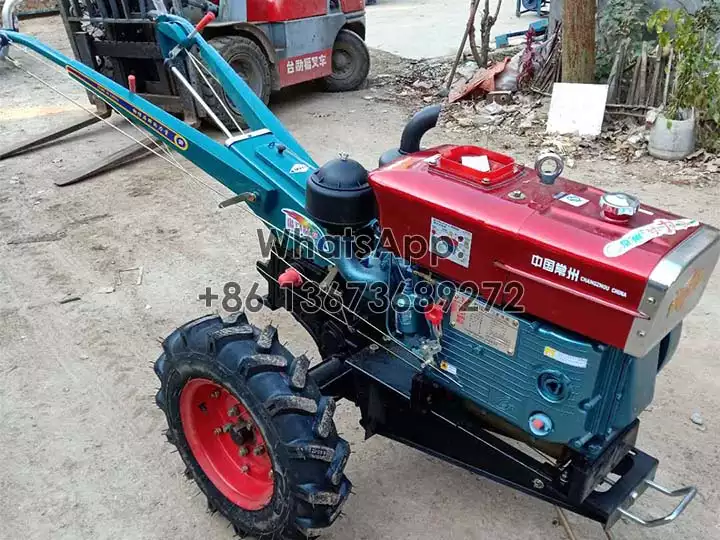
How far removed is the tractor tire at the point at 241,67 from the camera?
20.6 ft

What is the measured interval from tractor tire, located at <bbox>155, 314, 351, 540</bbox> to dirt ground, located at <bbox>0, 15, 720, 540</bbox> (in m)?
0.23

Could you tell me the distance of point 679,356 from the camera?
3104 mm

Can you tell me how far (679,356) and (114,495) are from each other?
255 centimetres

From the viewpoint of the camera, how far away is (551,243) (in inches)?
64.5

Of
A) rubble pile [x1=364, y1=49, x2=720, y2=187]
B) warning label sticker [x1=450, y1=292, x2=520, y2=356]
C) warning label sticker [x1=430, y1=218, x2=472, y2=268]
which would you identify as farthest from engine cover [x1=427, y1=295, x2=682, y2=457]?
rubble pile [x1=364, y1=49, x2=720, y2=187]

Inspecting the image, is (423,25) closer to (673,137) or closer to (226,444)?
(673,137)

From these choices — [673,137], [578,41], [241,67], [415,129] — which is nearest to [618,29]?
[578,41]

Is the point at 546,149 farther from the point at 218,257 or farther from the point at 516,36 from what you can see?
the point at 516,36

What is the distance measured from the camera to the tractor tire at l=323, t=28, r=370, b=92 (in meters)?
7.95

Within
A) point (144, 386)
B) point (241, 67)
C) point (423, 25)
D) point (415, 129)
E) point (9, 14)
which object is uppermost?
point (9, 14)

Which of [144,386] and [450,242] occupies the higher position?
[450,242]

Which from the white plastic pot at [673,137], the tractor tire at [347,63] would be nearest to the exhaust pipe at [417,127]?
the white plastic pot at [673,137]

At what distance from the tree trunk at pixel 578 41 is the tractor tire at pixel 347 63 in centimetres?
272

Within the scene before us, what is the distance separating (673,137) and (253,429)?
449 centimetres
